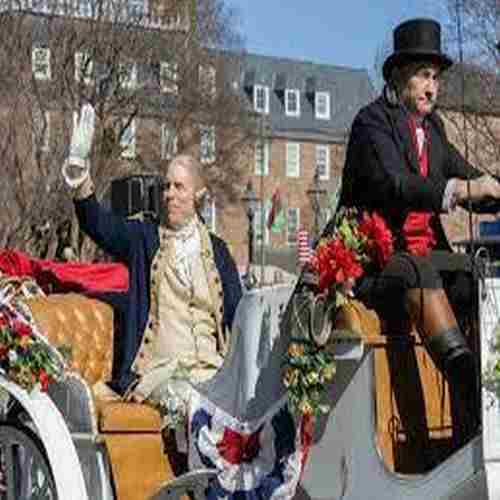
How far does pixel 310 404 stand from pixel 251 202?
73.6 ft

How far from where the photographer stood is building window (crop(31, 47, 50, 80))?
73.6 feet

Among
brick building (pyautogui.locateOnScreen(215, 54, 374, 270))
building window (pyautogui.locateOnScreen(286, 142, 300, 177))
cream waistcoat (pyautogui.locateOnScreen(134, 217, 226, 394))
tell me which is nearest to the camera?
cream waistcoat (pyautogui.locateOnScreen(134, 217, 226, 394))

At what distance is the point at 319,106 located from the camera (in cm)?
7475

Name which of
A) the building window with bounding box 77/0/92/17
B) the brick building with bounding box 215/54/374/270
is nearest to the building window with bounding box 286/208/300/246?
the brick building with bounding box 215/54/374/270

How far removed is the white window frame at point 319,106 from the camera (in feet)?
242

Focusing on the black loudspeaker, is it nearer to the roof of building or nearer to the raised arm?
the raised arm

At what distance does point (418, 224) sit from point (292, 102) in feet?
230

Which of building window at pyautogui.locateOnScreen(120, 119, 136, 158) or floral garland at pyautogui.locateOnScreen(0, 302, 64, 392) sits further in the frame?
building window at pyautogui.locateOnScreen(120, 119, 136, 158)

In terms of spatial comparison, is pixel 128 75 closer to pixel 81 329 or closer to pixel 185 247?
pixel 81 329

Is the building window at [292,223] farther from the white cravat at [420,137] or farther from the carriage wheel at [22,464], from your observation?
the white cravat at [420,137]

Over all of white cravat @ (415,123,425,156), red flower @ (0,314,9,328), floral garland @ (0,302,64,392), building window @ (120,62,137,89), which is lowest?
floral garland @ (0,302,64,392)

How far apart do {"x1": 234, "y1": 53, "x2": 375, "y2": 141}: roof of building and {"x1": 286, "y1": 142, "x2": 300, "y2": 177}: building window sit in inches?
29.9

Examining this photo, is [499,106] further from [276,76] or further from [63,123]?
[276,76]

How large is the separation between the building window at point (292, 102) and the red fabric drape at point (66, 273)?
66.5 meters
